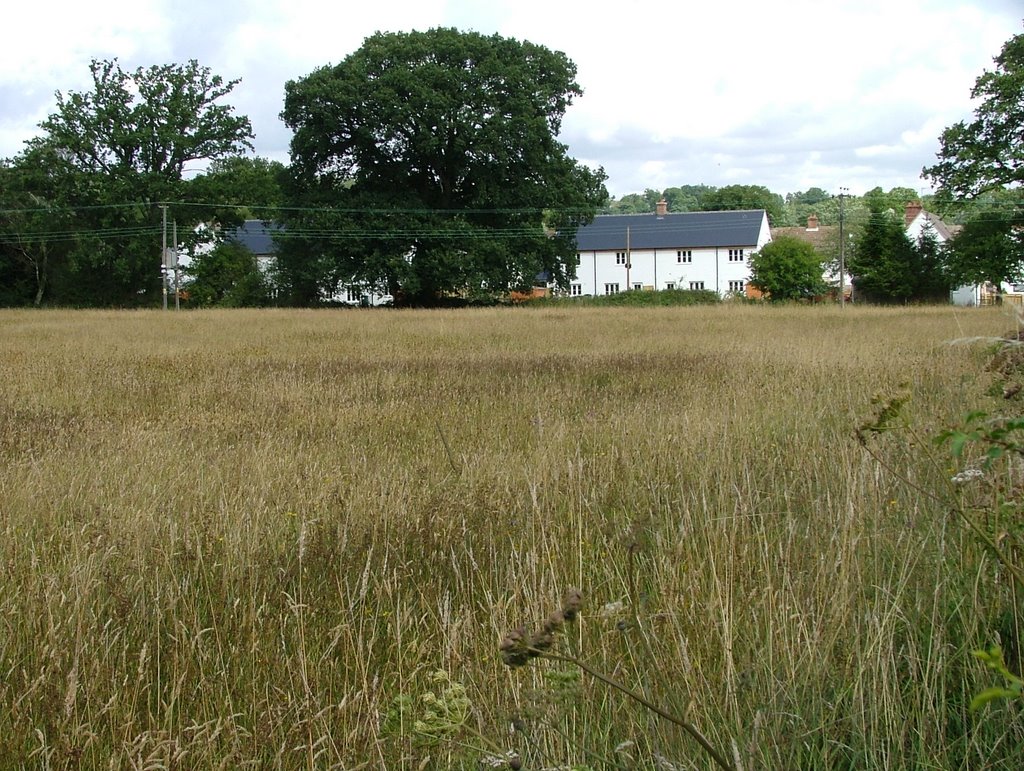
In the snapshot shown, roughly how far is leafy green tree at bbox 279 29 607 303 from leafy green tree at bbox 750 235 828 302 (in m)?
17.8

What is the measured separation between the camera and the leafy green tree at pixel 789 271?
215 ft

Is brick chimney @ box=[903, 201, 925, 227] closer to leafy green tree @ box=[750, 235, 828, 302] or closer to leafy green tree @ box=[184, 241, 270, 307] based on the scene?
leafy green tree @ box=[750, 235, 828, 302]

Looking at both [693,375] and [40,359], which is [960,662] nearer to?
[693,375]

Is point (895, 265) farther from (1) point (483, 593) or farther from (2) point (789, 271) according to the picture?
(1) point (483, 593)

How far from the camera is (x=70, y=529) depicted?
4.55 m

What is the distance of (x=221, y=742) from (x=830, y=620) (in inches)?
75.0

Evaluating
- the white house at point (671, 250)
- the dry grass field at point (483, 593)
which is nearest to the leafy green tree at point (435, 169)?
the white house at point (671, 250)

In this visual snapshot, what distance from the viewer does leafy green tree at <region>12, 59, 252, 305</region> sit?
56750mm

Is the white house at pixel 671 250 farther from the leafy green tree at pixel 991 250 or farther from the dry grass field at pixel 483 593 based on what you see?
the dry grass field at pixel 483 593

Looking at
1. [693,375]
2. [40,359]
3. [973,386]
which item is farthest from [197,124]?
[973,386]

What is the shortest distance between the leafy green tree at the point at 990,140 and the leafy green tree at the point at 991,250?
115 inches

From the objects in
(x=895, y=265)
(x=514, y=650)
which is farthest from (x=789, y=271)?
(x=514, y=650)

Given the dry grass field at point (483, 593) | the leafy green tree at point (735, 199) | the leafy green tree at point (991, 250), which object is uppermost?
the leafy green tree at point (735, 199)

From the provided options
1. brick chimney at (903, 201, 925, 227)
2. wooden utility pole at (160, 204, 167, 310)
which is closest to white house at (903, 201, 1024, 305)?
brick chimney at (903, 201, 925, 227)
